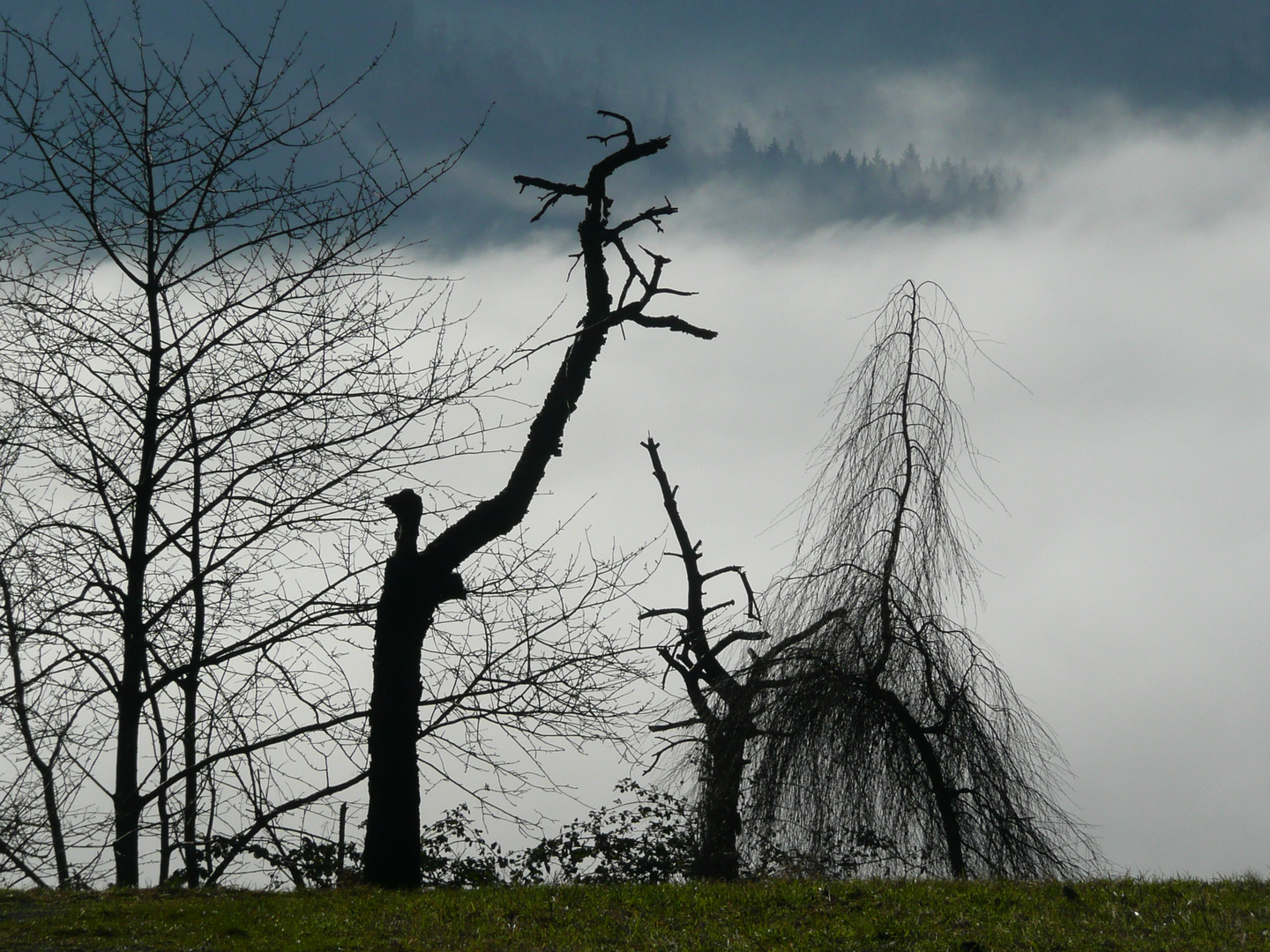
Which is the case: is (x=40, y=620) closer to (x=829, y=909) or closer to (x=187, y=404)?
(x=187, y=404)

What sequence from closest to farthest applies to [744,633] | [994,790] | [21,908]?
[21,908], [994,790], [744,633]

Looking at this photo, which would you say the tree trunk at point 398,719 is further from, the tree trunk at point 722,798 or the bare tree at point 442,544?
the tree trunk at point 722,798

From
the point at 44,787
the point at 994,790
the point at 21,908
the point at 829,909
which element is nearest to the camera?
the point at 829,909

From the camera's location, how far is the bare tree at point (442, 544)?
9234 mm

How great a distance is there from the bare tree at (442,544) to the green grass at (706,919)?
1114 millimetres

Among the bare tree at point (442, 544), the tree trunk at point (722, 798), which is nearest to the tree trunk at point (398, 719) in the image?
the bare tree at point (442, 544)

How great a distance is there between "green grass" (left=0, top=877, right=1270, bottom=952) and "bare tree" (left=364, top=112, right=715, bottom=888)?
111cm

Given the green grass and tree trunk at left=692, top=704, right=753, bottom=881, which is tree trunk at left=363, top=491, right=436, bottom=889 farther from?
tree trunk at left=692, top=704, right=753, bottom=881

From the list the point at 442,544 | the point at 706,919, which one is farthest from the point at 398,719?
the point at 706,919

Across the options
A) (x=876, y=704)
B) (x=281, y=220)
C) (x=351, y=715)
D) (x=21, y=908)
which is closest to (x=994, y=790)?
(x=876, y=704)

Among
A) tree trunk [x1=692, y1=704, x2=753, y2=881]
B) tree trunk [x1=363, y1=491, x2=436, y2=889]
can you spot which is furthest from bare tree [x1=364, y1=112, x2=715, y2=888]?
tree trunk [x1=692, y1=704, x2=753, y2=881]

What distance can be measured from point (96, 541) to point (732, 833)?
22.9 ft

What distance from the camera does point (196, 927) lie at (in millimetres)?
7207

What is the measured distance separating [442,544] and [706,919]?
461cm
